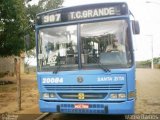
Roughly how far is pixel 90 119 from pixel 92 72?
2412 millimetres

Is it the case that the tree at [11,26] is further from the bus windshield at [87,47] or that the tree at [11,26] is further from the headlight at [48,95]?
the headlight at [48,95]

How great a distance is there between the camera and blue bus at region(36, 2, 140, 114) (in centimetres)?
905

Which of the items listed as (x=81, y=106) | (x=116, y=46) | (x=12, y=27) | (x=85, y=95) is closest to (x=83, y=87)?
(x=85, y=95)

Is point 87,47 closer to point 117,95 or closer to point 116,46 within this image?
point 116,46

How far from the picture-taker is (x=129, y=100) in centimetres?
908

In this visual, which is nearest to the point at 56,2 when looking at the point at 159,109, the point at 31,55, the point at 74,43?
the point at 159,109

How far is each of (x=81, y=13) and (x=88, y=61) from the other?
144 cm

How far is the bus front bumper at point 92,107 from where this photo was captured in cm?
902

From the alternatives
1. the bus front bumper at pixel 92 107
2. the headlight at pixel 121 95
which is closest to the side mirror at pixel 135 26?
the headlight at pixel 121 95

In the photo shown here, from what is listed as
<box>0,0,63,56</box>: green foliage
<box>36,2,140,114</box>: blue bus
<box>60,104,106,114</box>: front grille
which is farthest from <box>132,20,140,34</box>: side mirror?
<box>0,0,63,56</box>: green foliage

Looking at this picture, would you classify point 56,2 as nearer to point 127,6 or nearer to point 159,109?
point 159,109

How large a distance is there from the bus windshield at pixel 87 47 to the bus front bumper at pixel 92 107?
101 cm

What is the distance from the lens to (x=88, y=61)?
30.4 feet

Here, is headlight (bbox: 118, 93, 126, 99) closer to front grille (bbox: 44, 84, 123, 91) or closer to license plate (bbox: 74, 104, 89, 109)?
front grille (bbox: 44, 84, 123, 91)
